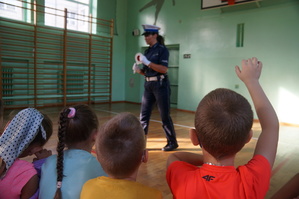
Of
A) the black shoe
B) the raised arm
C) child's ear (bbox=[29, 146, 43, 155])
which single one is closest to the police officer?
the black shoe

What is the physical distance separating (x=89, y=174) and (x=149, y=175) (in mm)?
1355

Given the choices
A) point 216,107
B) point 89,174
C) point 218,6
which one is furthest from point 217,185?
point 218,6

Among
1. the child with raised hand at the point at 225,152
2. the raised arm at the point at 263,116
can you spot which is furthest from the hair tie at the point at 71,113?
the raised arm at the point at 263,116

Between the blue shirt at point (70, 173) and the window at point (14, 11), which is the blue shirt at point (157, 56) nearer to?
the blue shirt at point (70, 173)

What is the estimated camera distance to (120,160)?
2.58ft

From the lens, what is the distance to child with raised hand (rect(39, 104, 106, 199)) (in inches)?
37.3

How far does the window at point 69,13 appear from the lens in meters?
6.48

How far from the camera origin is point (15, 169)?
38.3 inches

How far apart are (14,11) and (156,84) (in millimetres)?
4692

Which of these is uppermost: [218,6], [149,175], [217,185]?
[218,6]

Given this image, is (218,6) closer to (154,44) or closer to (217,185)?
(154,44)

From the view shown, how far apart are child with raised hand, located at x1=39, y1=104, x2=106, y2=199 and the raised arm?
24.3 inches

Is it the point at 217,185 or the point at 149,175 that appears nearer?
the point at 217,185

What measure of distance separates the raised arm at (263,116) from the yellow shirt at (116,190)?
353mm
